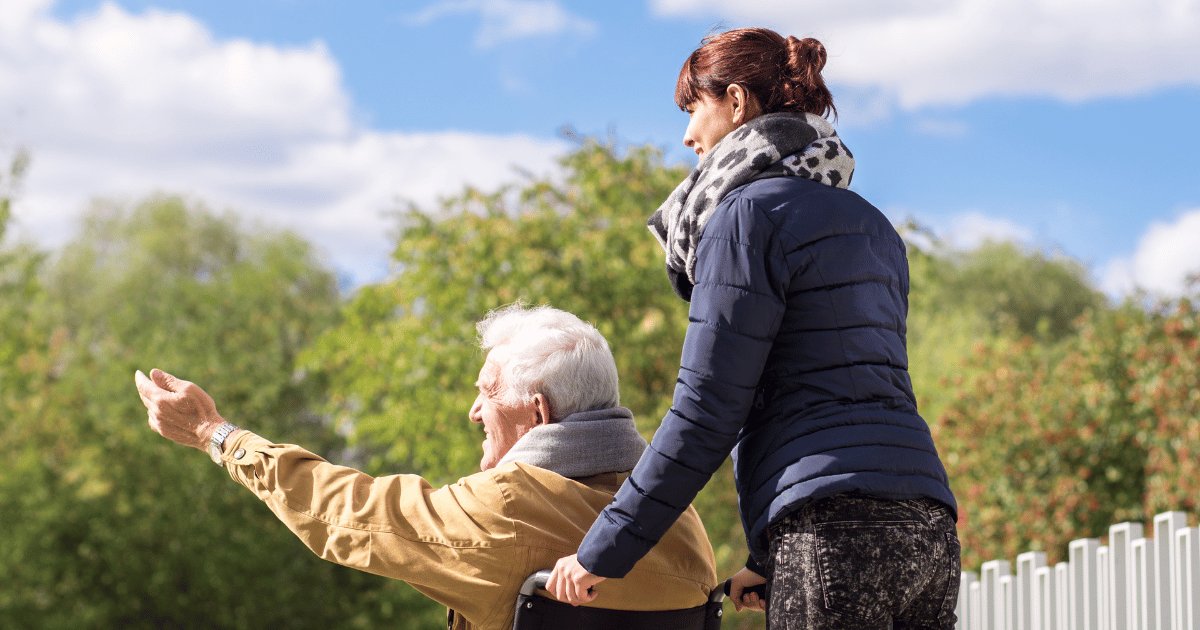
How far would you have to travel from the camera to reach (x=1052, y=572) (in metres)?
4.04

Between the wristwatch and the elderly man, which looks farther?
the wristwatch

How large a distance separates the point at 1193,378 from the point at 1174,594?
4460 millimetres

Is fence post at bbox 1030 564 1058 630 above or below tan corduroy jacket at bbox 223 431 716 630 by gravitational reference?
above

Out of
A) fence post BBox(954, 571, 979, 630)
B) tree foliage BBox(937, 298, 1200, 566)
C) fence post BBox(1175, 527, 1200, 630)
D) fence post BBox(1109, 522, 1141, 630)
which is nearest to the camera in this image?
fence post BBox(1175, 527, 1200, 630)

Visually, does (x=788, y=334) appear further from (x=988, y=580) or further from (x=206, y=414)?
(x=988, y=580)

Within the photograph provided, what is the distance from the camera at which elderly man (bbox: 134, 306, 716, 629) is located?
7.14 feet

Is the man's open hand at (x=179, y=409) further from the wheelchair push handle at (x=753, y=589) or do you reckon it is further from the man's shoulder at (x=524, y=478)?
the wheelchair push handle at (x=753, y=589)

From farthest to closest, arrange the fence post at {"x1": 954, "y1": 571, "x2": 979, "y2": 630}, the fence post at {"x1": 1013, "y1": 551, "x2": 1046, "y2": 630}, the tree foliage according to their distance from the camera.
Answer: the tree foliage, the fence post at {"x1": 954, "y1": 571, "x2": 979, "y2": 630}, the fence post at {"x1": 1013, "y1": 551, "x2": 1046, "y2": 630}

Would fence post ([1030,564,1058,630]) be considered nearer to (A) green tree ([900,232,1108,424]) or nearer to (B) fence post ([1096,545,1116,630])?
(B) fence post ([1096,545,1116,630])

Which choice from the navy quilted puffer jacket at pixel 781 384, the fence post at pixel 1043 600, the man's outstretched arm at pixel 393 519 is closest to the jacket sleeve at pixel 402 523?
the man's outstretched arm at pixel 393 519

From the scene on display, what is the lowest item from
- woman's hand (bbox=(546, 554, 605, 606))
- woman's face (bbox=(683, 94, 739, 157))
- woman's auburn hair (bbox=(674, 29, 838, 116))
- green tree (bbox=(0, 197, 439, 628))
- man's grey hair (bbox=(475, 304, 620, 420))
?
woman's hand (bbox=(546, 554, 605, 606))

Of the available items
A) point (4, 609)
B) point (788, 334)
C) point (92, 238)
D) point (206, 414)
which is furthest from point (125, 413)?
point (92, 238)

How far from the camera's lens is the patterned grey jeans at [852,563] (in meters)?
1.86

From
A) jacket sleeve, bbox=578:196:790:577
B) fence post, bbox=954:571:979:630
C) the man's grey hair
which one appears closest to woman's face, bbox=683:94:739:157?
jacket sleeve, bbox=578:196:790:577
